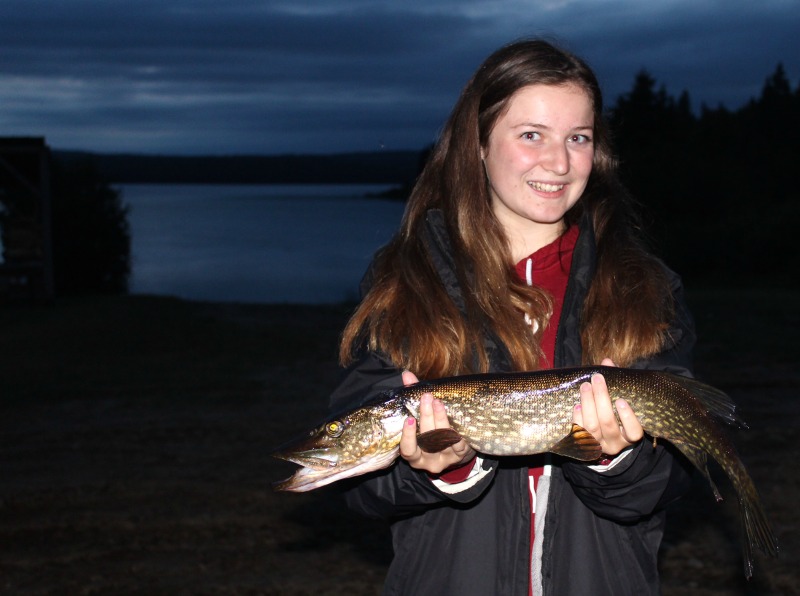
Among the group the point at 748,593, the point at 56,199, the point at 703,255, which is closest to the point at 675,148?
the point at 703,255

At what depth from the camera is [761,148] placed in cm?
5772

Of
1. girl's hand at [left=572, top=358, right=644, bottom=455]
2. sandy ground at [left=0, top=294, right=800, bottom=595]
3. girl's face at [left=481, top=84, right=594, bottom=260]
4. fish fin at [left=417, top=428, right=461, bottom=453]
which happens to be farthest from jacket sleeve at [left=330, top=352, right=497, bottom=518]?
sandy ground at [left=0, top=294, right=800, bottom=595]

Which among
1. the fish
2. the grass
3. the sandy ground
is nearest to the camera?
the fish

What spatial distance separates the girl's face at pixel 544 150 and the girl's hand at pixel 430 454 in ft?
3.04

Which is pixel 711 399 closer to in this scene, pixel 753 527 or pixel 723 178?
pixel 753 527

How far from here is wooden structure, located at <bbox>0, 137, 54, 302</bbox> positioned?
790 inches

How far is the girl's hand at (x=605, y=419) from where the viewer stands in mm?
3176

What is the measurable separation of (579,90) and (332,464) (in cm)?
182

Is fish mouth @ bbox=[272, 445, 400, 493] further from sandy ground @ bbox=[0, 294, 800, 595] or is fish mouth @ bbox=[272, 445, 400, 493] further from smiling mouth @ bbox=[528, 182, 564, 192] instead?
sandy ground @ bbox=[0, 294, 800, 595]

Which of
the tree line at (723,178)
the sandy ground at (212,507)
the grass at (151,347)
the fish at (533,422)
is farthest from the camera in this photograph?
the tree line at (723,178)

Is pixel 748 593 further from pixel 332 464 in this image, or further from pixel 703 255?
pixel 703 255

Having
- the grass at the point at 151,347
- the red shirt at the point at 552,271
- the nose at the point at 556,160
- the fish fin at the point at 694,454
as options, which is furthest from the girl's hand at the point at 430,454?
the grass at the point at 151,347

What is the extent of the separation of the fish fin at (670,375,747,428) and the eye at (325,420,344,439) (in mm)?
1285

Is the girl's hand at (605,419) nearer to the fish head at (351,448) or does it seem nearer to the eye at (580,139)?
the fish head at (351,448)
